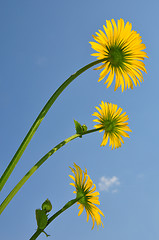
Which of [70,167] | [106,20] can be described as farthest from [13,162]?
[106,20]

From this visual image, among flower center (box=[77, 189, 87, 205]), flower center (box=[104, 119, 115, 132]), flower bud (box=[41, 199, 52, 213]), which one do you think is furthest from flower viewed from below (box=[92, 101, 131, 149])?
flower bud (box=[41, 199, 52, 213])

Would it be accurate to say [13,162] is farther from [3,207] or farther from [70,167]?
[70,167]

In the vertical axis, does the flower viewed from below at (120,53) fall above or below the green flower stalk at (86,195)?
above

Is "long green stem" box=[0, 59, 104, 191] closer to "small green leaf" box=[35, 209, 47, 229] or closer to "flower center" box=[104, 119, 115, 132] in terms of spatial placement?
"small green leaf" box=[35, 209, 47, 229]

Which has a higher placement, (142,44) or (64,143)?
(142,44)

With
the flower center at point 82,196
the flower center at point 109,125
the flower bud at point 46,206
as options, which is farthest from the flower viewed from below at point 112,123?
the flower bud at point 46,206

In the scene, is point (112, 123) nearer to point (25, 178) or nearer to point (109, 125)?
point (109, 125)

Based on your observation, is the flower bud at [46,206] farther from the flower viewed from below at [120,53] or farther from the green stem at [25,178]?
the flower viewed from below at [120,53]
